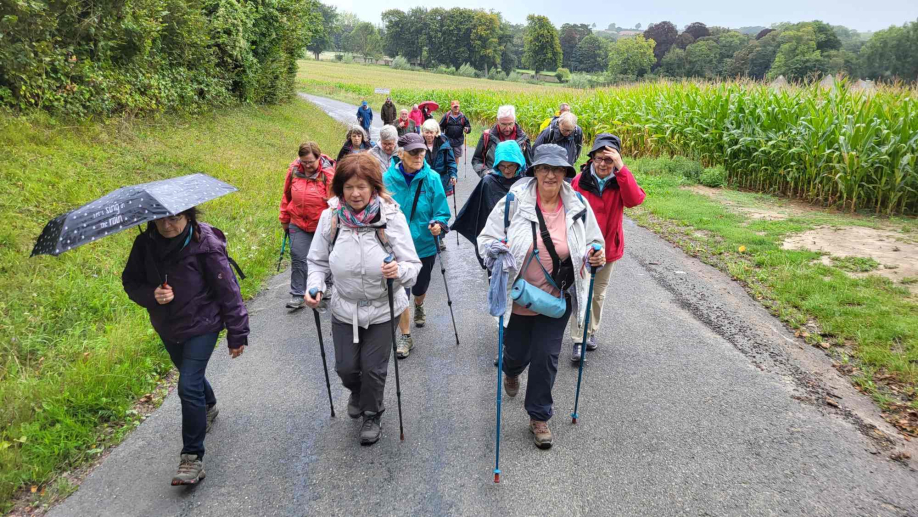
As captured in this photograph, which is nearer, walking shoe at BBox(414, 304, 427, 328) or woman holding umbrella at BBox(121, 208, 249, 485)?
woman holding umbrella at BBox(121, 208, 249, 485)

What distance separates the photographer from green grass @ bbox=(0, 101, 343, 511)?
409 cm

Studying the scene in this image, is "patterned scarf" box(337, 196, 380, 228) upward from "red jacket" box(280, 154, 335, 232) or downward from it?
upward

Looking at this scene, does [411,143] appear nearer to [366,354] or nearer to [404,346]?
[404,346]

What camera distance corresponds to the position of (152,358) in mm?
5203

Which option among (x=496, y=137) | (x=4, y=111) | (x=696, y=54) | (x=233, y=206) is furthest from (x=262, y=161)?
(x=696, y=54)

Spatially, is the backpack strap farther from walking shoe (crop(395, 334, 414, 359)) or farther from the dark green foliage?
the dark green foliage

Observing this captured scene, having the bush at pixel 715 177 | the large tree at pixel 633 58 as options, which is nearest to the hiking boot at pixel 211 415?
the bush at pixel 715 177

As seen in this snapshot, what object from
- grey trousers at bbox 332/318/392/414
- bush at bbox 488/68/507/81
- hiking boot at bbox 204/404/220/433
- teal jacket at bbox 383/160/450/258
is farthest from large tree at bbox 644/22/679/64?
hiking boot at bbox 204/404/220/433

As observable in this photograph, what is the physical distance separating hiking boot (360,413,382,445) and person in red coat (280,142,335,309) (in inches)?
116

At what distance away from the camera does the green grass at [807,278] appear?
16.8ft

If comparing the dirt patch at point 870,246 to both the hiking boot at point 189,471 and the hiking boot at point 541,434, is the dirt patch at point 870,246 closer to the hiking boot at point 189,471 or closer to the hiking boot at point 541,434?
the hiking boot at point 541,434

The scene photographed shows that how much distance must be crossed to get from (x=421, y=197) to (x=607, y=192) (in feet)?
5.77

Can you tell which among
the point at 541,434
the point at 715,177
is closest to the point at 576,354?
the point at 541,434

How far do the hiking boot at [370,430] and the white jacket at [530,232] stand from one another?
1228mm
